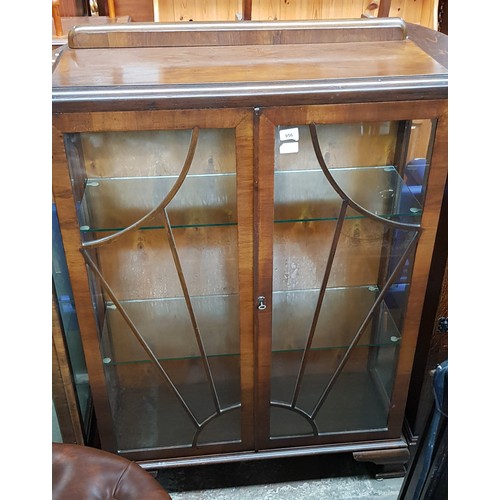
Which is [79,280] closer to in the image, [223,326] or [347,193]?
[223,326]

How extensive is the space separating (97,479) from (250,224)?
46 centimetres

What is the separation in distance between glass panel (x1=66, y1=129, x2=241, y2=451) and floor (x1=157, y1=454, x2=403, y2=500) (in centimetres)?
16

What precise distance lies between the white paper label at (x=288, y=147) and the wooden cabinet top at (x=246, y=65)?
0.08 m

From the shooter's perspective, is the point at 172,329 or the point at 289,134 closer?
the point at 289,134

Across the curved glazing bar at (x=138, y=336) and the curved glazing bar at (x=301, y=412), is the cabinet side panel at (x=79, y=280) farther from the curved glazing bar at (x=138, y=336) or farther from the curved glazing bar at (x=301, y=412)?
the curved glazing bar at (x=301, y=412)

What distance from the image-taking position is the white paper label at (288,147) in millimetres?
918

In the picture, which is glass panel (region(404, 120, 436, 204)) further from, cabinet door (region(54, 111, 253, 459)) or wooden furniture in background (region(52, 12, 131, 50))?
wooden furniture in background (region(52, 12, 131, 50))

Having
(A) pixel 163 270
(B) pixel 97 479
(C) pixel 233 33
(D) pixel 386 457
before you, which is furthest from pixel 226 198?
(D) pixel 386 457

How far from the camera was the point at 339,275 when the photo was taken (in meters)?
1.17

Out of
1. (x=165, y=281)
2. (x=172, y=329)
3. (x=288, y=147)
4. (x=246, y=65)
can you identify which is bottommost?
(x=172, y=329)

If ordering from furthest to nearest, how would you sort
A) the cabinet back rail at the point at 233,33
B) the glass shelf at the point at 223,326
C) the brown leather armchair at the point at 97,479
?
the glass shelf at the point at 223,326, the cabinet back rail at the point at 233,33, the brown leather armchair at the point at 97,479

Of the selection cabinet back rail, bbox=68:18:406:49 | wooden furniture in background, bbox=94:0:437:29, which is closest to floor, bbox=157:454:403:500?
cabinet back rail, bbox=68:18:406:49

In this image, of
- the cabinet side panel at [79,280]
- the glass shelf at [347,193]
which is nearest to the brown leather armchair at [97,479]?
the cabinet side panel at [79,280]

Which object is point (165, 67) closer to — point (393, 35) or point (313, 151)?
point (313, 151)
